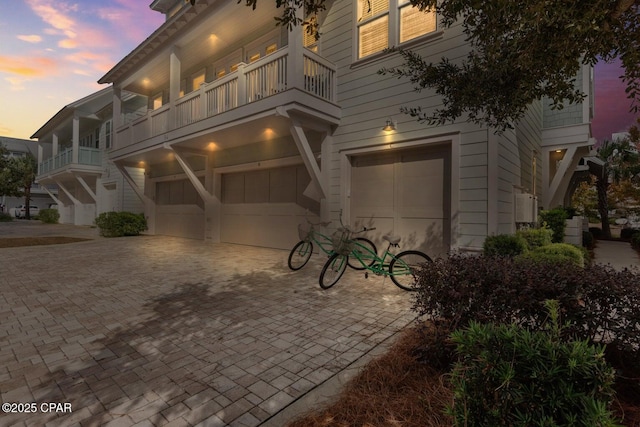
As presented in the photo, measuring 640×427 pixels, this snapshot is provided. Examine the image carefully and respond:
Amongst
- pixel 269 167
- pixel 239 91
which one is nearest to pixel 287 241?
pixel 269 167

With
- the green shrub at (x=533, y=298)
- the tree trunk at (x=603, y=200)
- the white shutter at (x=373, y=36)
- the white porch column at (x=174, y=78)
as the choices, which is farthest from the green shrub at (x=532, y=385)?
the tree trunk at (x=603, y=200)

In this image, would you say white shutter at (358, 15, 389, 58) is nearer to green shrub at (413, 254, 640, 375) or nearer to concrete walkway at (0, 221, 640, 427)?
concrete walkway at (0, 221, 640, 427)

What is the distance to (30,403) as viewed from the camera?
2252 millimetres

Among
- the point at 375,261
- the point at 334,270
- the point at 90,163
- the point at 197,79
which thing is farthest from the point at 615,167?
the point at 90,163

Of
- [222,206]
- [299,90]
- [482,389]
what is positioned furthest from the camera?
[222,206]

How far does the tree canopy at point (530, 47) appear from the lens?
2262 mm

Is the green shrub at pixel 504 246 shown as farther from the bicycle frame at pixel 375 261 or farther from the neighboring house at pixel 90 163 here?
the neighboring house at pixel 90 163

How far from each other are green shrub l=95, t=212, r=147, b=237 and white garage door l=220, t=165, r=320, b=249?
535cm

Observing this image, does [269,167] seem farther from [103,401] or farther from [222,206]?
[103,401]

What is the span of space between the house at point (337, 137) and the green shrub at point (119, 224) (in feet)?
11.7

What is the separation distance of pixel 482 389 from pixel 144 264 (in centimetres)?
795

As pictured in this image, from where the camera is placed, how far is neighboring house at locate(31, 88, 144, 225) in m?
19.1

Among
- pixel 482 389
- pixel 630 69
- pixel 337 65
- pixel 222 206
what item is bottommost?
pixel 482 389

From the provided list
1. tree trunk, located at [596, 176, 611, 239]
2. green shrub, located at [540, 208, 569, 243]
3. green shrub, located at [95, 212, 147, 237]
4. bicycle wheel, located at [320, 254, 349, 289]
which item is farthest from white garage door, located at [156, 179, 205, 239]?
tree trunk, located at [596, 176, 611, 239]
